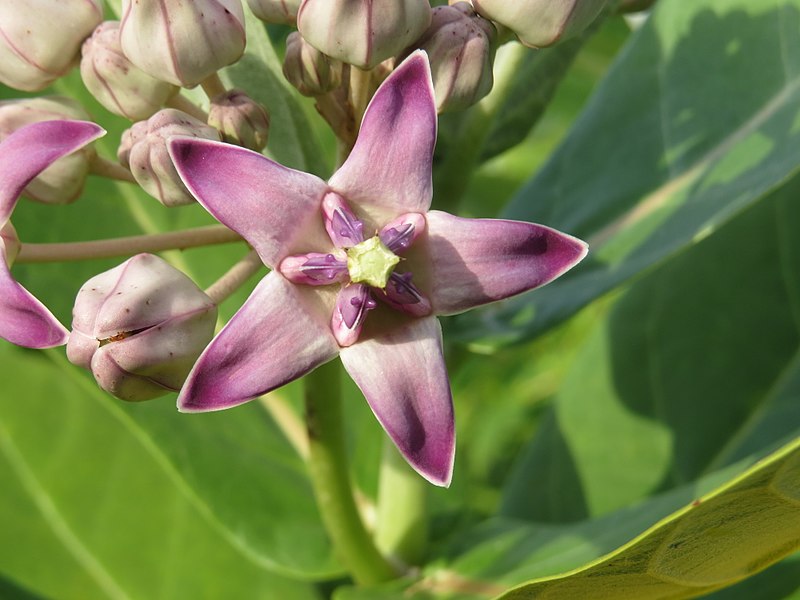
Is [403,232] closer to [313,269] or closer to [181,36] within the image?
[313,269]

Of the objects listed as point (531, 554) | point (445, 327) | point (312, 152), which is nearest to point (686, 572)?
point (531, 554)

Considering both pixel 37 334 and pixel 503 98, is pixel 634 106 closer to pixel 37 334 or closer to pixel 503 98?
pixel 503 98

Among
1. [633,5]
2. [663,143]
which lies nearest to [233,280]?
[633,5]

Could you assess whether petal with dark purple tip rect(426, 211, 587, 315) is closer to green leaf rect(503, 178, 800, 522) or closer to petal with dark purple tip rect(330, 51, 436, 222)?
petal with dark purple tip rect(330, 51, 436, 222)

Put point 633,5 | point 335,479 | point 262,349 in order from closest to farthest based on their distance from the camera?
point 262,349
point 335,479
point 633,5

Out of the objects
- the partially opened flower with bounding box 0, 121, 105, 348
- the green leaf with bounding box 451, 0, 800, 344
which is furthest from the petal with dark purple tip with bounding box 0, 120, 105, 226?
the green leaf with bounding box 451, 0, 800, 344

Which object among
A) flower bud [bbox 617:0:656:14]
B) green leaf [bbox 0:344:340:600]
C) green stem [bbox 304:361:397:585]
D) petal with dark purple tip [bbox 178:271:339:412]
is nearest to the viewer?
petal with dark purple tip [bbox 178:271:339:412]
